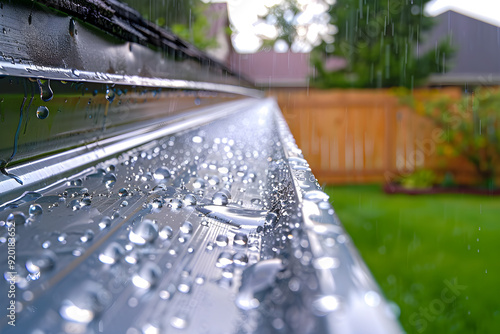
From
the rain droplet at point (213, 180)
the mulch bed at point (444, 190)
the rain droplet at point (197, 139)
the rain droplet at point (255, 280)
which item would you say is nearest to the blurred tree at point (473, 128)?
the mulch bed at point (444, 190)

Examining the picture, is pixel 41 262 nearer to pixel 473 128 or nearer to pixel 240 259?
pixel 240 259

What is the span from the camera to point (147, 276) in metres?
0.51

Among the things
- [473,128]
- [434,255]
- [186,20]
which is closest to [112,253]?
[434,255]

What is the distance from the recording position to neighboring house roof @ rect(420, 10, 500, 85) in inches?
766

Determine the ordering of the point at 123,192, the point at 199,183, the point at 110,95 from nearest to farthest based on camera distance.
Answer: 1. the point at 123,192
2. the point at 199,183
3. the point at 110,95

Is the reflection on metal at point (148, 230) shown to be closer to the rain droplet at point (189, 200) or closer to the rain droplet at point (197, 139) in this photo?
the rain droplet at point (189, 200)

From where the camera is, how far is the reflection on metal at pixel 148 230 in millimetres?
419

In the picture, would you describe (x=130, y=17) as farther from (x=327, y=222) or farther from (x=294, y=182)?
(x=327, y=222)

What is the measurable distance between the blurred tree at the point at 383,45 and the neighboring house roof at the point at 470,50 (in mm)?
4031

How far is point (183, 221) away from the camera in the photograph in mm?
718

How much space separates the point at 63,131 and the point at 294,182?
2.60ft

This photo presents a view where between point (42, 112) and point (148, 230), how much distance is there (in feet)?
2.15

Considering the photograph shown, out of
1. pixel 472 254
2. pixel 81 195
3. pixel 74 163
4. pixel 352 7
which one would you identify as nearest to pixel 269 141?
pixel 74 163

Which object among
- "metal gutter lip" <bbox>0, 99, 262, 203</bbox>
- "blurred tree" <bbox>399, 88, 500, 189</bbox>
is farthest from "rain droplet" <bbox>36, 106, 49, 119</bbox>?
"blurred tree" <bbox>399, 88, 500, 189</bbox>
